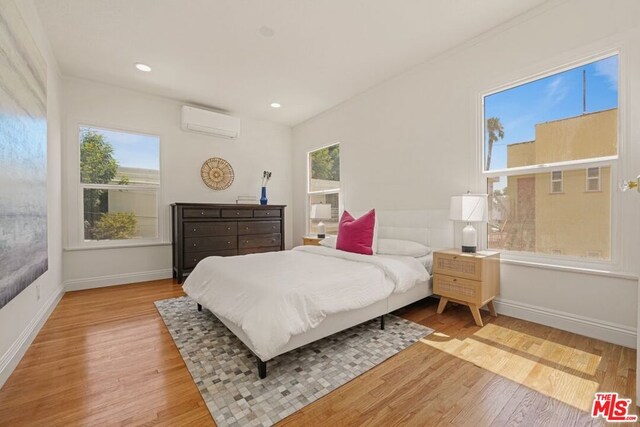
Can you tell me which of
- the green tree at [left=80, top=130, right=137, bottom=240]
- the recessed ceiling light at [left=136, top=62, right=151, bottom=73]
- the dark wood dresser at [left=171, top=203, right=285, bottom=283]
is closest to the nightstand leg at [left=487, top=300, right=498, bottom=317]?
the dark wood dresser at [left=171, top=203, right=285, bottom=283]

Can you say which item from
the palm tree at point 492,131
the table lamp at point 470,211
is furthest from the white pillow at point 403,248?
the palm tree at point 492,131

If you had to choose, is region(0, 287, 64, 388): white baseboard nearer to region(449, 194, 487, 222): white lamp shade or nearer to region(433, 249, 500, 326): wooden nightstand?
region(433, 249, 500, 326): wooden nightstand

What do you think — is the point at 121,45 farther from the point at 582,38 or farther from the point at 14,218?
→ the point at 582,38

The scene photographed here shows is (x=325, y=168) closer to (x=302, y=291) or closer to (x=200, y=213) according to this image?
(x=200, y=213)

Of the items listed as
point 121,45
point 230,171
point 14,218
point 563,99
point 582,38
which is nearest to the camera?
point 14,218

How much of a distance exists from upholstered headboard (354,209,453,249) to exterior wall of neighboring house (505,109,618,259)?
0.58 m

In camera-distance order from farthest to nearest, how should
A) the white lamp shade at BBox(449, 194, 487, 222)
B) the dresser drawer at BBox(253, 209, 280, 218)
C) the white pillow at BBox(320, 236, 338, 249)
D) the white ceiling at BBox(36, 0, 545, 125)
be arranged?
1. the dresser drawer at BBox(253, 209, 280, 218)
2. the white pillow at BBox(320, 236, 338, 249)
3. the white lamp shade at BBox(449, 194, 487, 222)
4. the white ceiling at BBox(36, 0, 545, 125)

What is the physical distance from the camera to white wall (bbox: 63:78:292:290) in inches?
144

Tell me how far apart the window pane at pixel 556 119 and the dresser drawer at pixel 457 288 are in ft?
3.94

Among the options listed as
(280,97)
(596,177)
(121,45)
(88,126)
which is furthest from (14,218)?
(596,177)

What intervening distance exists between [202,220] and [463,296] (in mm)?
3435

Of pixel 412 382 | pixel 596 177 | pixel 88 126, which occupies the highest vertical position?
pixel 88 126

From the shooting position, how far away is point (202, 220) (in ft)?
13.3

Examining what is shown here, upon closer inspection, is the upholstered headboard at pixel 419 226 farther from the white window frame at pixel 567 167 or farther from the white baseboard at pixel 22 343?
the white baseboard at pixel 22 343
